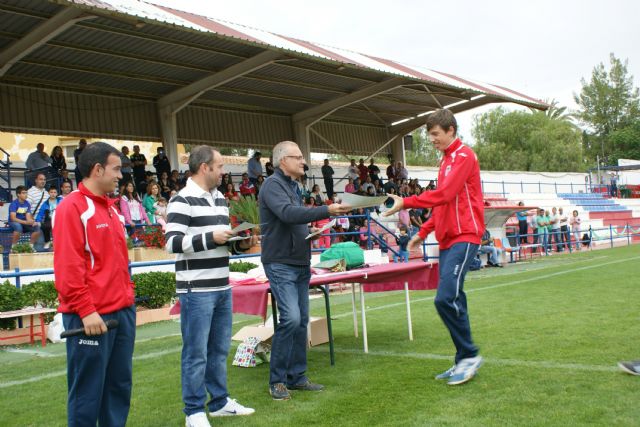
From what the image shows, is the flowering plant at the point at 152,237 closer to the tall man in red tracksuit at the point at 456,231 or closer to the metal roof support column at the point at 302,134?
the tall man in red tracksuit at the point at 456,231

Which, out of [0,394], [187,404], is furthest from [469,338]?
[0,394]

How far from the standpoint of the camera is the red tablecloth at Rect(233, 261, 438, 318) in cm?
567

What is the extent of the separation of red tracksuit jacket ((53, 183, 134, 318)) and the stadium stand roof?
32.1 feet

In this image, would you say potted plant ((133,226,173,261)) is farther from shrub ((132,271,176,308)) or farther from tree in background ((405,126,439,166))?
tree in background ((405,126,439,166))

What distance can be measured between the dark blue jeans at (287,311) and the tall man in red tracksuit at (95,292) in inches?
62.2

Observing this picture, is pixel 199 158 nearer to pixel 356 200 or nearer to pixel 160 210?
pixel 356 200

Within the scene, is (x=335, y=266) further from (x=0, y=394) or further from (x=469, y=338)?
(x=0, y=394)

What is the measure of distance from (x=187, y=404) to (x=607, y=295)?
7.91 m

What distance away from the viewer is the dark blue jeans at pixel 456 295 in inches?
212

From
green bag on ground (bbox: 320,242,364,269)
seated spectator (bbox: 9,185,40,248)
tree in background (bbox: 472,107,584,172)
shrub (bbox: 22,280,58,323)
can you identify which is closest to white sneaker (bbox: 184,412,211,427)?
green bag on ground (bbox: 320,242,364,269)

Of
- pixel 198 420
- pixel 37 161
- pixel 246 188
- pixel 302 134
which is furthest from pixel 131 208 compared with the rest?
pixel 302 134

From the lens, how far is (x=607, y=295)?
10.5m

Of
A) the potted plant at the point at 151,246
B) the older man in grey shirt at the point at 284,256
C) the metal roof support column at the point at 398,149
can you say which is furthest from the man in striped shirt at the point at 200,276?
the metal roof support column at the point at 398,149

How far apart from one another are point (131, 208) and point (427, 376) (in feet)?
39.2
